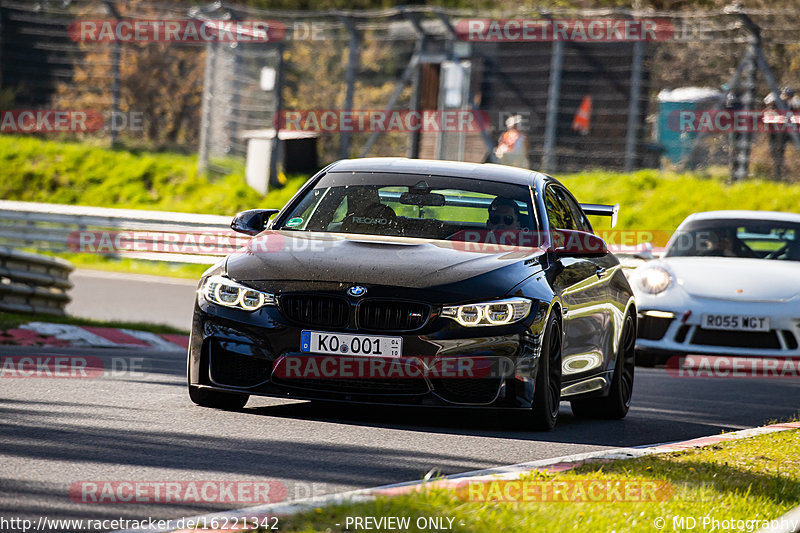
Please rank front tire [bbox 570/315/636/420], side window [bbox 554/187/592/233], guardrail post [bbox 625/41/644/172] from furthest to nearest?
guardrail post [bbox 625/41/644/172]
side window [bbox 554/187/592/233]
front tire [bbox 570/315/636/420]

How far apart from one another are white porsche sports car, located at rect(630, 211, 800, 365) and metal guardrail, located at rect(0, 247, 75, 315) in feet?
18.6

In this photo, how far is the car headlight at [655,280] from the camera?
40.3 feet

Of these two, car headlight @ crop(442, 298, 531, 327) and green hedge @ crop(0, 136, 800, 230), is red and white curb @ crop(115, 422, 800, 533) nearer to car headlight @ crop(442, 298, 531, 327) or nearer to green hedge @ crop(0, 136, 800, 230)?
car headlight @ crop(442, 298, 531, 327)

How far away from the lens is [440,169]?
336 inches

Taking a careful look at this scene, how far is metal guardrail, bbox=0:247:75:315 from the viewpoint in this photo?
13234 millimetres

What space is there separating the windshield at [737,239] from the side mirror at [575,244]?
4.84 meters

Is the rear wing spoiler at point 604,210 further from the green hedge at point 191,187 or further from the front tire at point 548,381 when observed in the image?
the green hedge at point 191,187

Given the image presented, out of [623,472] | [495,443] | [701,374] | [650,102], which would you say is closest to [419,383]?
[495,443]

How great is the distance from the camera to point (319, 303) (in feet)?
23.2

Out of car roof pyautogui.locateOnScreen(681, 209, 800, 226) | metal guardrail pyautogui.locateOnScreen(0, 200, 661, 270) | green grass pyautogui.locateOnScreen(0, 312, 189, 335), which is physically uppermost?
car roof pyautogui.locateOnScreen(681, 209, 800, 226)

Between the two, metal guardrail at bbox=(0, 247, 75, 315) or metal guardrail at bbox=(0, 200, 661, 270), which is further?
metal guardrail at bbox=(0, 200, 661, 270)

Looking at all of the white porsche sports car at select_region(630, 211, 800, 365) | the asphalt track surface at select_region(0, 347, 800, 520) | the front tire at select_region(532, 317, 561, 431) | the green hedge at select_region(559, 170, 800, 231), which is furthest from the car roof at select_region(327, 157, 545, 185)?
the green hedge at select_region(559, 170, 800, 231)

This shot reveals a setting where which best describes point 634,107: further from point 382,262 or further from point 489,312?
point 489,312

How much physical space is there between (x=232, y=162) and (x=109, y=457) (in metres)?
20.8
